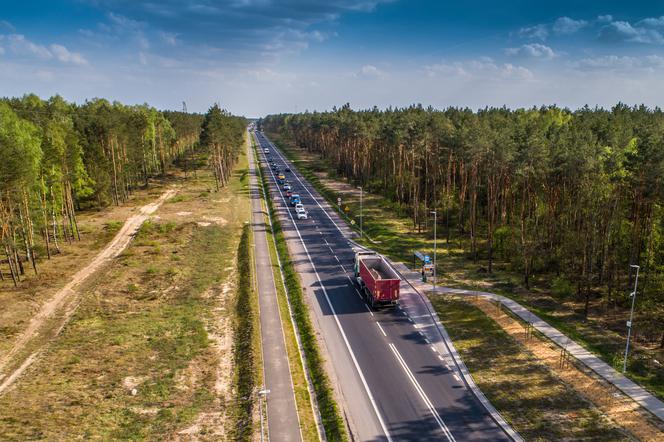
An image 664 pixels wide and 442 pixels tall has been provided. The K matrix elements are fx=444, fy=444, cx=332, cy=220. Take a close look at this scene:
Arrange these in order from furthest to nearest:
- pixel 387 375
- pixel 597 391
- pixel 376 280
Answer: pixel 376 280, pixel 387 375, pixel 597 391

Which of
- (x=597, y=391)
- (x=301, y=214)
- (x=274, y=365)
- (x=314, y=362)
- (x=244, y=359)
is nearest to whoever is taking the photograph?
(x=597, y=391)

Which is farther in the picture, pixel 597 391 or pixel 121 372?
pixel 121 372

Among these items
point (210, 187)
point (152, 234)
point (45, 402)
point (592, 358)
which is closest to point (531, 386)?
point (592, 358)

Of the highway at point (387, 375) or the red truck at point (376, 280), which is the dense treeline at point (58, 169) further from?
the red truck at point (376, 280)

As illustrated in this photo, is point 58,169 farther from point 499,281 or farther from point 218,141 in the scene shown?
point 499,281

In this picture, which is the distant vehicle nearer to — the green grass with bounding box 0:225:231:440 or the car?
the car

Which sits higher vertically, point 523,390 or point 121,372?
point 121,372

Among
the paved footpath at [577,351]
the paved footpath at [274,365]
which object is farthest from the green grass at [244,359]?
the paved footpath at [577,351]

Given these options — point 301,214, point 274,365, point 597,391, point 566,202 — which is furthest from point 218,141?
point 597,391
